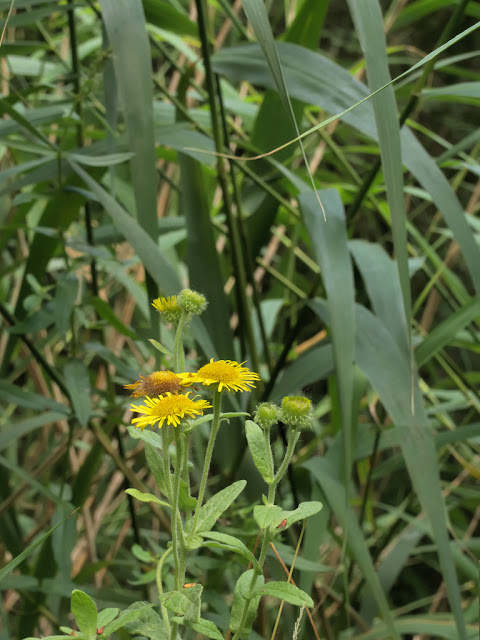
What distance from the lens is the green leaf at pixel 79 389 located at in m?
0.44

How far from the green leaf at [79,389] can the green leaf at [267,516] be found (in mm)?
221

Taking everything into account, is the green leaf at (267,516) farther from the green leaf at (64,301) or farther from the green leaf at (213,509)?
the green leaf at (64,301)

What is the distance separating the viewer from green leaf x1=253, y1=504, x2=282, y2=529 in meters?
0.22

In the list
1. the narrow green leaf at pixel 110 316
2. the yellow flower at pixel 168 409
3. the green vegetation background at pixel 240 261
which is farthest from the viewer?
the narrow green leaf at pixel 110 316

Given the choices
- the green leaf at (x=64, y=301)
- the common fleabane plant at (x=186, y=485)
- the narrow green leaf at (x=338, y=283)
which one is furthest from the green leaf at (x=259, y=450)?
the green leaf at (x=64, y=301)

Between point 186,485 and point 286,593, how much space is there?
0.05 m

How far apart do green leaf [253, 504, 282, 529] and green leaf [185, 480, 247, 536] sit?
2 cm

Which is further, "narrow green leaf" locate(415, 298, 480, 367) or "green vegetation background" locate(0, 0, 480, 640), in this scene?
"narrow green leaf" locate(415, 298, 480, 367)

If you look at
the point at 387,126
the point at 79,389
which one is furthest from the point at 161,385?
the point at 79,389

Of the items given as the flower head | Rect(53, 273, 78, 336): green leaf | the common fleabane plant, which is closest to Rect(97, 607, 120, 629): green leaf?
the common fleabane plant

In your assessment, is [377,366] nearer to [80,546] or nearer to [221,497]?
[221,497]

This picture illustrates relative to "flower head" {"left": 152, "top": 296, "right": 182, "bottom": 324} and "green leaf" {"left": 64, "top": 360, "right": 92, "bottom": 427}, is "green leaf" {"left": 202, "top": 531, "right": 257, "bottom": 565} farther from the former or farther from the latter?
"green leaf" {"left": 64, "top": 360, "right": 92, "bottom": 427}

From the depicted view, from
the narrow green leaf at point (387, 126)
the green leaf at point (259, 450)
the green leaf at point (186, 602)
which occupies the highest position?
the narrow green leaf at point (387, 126)

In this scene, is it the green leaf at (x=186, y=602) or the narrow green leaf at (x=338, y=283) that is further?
the narrow green leaf at (x=338, y=283)
